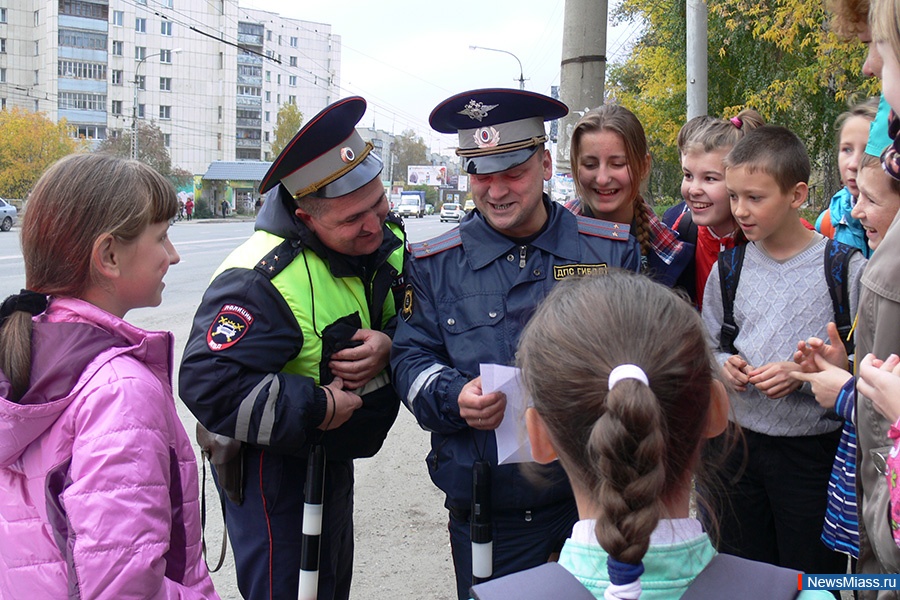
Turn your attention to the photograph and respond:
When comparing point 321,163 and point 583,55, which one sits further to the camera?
point 583,55

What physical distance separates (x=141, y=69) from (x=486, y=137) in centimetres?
8340

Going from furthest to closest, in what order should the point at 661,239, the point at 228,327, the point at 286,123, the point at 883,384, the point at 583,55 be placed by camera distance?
the point at 286,123, the point at 583,55, the point at 661,239, the point at 228,327, the point at 883,384

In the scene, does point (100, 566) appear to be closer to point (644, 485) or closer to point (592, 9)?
point (644, 485)

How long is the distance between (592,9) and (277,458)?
12.7 ft

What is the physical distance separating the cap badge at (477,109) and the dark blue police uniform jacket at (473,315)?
37 centimetres

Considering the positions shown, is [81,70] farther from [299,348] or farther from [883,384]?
[883,384]

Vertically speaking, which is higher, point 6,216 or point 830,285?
point 6,216

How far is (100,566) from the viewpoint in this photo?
1.69 meters

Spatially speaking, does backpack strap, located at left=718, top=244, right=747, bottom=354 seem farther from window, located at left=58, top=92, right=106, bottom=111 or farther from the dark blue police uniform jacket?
window, located at left=58, top=92, right=106, bottom=111

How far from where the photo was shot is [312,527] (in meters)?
2.62

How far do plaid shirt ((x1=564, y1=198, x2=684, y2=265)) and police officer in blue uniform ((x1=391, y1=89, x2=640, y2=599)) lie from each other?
51 centimetres

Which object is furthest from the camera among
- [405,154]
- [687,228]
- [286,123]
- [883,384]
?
[405,154]

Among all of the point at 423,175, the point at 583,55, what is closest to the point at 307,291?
the point at 583,55

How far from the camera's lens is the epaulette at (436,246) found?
8.74 feet
